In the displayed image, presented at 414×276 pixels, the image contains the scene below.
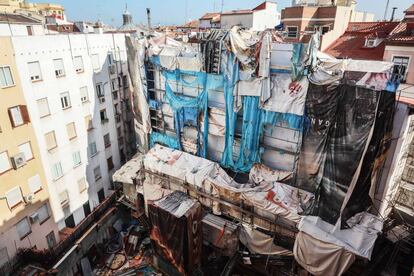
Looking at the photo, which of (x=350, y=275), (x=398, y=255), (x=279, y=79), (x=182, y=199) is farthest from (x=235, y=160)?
(x=398, y=255)

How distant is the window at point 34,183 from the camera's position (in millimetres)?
20233

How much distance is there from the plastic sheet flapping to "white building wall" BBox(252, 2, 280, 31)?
25476 mm

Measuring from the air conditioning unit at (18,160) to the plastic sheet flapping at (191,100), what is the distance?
1097cm

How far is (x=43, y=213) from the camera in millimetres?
21797

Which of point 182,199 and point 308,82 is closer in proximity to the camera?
point 308,82

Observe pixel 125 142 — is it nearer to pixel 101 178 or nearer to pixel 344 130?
pixel 101 178

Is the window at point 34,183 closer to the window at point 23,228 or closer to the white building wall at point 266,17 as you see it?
the window at point 23,228

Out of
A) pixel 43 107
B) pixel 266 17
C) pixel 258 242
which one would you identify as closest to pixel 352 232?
pixel 258 242

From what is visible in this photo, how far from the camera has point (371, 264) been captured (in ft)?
48.5

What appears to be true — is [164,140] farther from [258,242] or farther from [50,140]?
[258,242]

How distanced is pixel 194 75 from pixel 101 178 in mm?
15444

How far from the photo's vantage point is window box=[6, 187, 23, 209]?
18.8m

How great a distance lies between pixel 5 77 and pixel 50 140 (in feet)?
18.5

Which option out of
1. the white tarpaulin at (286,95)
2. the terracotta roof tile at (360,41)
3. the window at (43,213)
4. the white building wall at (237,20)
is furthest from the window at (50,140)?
the terracotta roof tile at (360,41)
